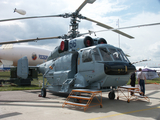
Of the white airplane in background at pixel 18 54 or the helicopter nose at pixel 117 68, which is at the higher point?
the white airplane in background at pixel 18 54

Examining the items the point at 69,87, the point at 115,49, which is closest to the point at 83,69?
the point at 69,87

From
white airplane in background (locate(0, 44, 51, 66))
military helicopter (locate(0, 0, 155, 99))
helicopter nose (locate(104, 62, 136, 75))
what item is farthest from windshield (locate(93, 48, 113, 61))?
white airplane in background (locate(0, 44, 51, 66))

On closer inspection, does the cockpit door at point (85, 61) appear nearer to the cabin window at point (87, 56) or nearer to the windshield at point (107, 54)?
the cabin window at point (87, 56)

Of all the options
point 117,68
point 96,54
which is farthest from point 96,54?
point 117,68

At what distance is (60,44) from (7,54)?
25451mm

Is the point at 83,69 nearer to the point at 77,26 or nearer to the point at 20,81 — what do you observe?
the point at 77,26

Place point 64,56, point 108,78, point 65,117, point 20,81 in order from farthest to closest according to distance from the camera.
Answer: point 20,81
point 64,56
point 108,78
point 65,117

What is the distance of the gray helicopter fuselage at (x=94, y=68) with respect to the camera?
735 centimetres

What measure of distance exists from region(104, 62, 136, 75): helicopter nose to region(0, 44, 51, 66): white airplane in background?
26990mm

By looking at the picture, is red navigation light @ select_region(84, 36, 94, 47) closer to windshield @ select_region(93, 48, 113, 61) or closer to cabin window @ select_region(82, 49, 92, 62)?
cabin window @ select_region(82, 49, 92, 62)

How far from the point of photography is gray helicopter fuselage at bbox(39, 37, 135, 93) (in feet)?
24.1

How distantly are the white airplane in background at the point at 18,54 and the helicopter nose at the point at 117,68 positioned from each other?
27.0m

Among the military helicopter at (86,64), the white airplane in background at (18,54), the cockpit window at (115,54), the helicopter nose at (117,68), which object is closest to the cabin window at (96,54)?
the military helicopter at (86,64)

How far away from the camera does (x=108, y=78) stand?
7.38m
